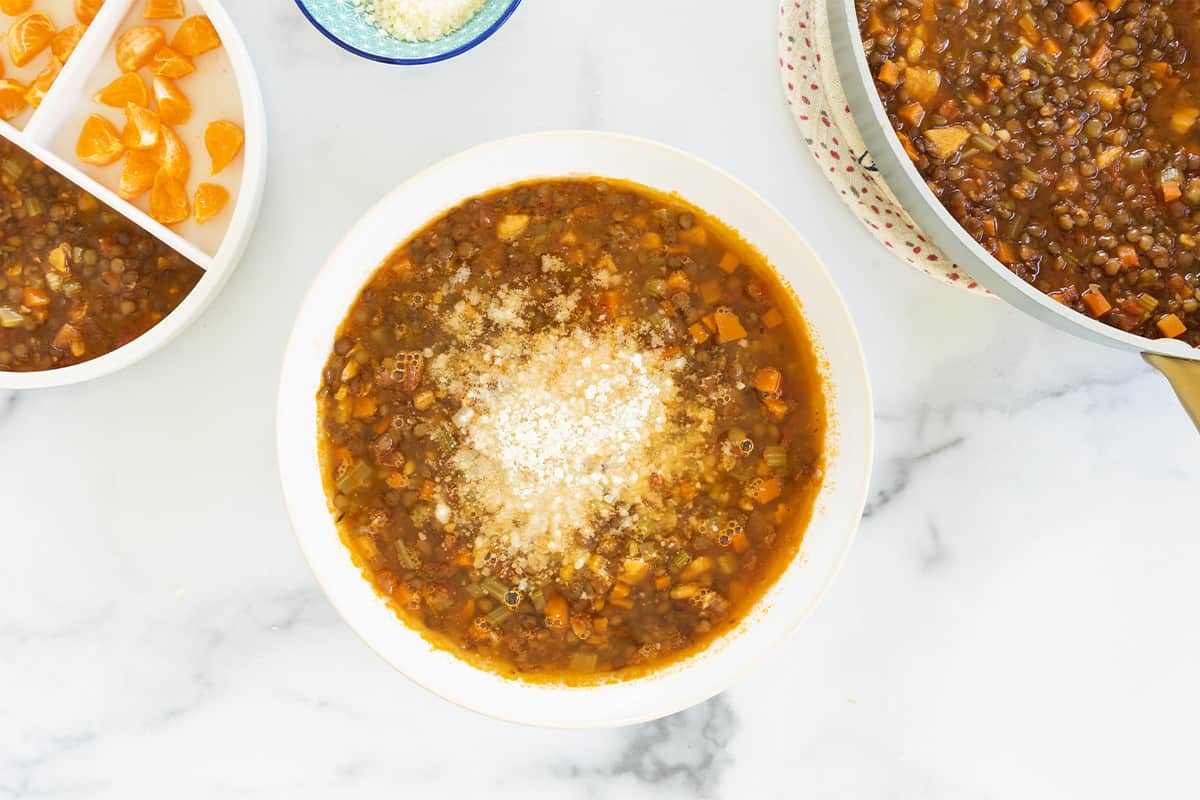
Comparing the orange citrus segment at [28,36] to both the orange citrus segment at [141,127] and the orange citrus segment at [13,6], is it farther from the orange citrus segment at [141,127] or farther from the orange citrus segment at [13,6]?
the orange citrus segment at [141,127]

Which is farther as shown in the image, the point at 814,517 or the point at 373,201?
the point at 373,201

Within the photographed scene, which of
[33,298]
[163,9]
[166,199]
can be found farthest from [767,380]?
[33,298]

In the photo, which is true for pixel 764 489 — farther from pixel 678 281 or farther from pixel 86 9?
pixel 86 9

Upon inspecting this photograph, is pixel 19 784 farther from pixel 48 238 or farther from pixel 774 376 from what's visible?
pixel 774 376

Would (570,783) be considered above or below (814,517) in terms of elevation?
below

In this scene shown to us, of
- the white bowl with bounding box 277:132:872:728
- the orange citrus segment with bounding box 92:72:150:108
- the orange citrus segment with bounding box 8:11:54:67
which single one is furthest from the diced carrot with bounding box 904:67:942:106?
the orange citrus segment with bounding box 8:11:54:67

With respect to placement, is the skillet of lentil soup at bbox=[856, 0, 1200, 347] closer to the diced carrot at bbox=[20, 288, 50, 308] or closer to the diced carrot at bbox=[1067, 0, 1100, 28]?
the diced carrot at bbox=[1067, 0, 1100, 28]

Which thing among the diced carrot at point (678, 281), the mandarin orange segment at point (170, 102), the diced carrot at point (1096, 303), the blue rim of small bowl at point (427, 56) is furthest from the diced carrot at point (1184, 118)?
the mandarin orange segment at point (170, 102)

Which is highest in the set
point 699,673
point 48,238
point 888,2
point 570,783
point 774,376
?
point 888,2

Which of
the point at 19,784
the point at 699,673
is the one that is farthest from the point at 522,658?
the point at 19,784

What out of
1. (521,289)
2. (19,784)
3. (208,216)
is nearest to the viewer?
(521,289)
